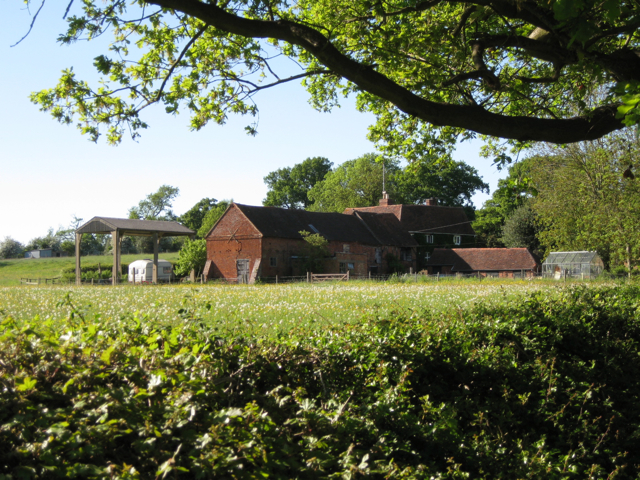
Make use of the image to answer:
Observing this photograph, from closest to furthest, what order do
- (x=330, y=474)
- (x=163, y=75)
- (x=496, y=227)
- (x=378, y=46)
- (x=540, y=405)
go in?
1. (x=330, y=474)
2. (x=540, y=405)
3. (x=163, y=75)
4. (x=378, y=46)
5. (x=496, y=227)

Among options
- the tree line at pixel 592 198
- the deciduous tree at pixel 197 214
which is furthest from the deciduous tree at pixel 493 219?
the deciduous tree at pixel 197 214

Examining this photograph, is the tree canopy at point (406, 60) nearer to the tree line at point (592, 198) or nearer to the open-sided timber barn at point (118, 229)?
the tree line at point (592, 198)

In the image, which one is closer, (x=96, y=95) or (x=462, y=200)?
(x=96, y=95)

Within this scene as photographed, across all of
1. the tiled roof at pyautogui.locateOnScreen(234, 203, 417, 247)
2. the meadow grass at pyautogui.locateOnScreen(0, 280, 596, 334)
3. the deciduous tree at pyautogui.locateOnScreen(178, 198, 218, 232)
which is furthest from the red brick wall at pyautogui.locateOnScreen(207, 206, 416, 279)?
the deciduous tree at pyautogui.locateOnScreen(178, 198, 218, 232)

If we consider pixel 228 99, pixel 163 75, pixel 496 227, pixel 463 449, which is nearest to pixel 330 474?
pixel 463 449

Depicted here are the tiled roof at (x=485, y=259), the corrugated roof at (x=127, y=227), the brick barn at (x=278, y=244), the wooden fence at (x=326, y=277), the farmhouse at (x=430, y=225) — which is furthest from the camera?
the farmhouse at (x=430, y=225)

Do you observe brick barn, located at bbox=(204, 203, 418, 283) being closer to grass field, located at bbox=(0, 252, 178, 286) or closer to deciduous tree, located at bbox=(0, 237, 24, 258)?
grass field, located at bbox=(0, 252, 178, 286)

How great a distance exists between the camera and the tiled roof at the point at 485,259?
200 feet

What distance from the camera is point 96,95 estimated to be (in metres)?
8.98

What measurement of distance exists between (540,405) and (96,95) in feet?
26.4

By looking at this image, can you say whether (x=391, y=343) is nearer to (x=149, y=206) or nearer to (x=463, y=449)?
(x=463, y=449)

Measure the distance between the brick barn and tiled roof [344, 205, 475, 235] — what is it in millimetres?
12436

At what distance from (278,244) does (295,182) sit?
5695 cm

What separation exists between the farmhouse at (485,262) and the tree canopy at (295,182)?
143 feet
